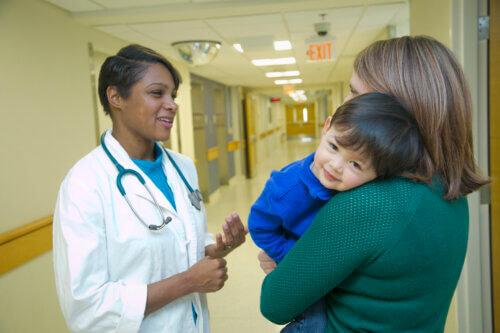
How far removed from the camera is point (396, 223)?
2.33 ft

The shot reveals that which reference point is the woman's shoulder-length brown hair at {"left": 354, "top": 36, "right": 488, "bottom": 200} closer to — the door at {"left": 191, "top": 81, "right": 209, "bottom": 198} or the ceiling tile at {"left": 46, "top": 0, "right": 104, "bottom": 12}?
the ceiling tile at {"left": 46, "top": 0, "right": 104, "bottom": 12}

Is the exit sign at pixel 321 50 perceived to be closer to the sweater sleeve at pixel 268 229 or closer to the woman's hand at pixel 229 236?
the woman's hand at pixel 229 236

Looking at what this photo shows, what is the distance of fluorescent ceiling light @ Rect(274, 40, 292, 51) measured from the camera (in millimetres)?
4495

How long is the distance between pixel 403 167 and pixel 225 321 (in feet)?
9.22

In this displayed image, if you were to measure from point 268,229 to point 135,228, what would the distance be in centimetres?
52

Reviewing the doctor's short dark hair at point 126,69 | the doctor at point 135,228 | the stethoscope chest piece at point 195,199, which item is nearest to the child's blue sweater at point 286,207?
the doctor at point 135,228

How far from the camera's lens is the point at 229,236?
1.47 m

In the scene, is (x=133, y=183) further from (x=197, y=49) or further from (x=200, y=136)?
(x=200, y=136)

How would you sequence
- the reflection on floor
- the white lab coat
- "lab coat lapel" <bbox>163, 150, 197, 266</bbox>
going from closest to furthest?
the white lab coat < "lab coat lapel" <bbox>163, 150, 197, 266</bbox> < the reflection on floor

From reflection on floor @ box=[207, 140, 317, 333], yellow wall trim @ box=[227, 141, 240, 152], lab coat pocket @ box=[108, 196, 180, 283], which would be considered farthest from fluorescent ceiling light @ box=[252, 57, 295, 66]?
lab coat pocket @ box=[108, 196, 180, 283]

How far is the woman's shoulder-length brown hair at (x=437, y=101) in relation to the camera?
2.61ft

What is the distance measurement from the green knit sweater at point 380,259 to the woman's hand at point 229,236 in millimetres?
592

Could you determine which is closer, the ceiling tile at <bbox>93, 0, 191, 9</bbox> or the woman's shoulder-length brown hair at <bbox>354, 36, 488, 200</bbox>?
the woman's shoulder-length brown hair at <bbox>354, 36, 488, 200</bbox>

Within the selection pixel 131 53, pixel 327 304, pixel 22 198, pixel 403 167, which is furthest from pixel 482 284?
pixel 22 198
